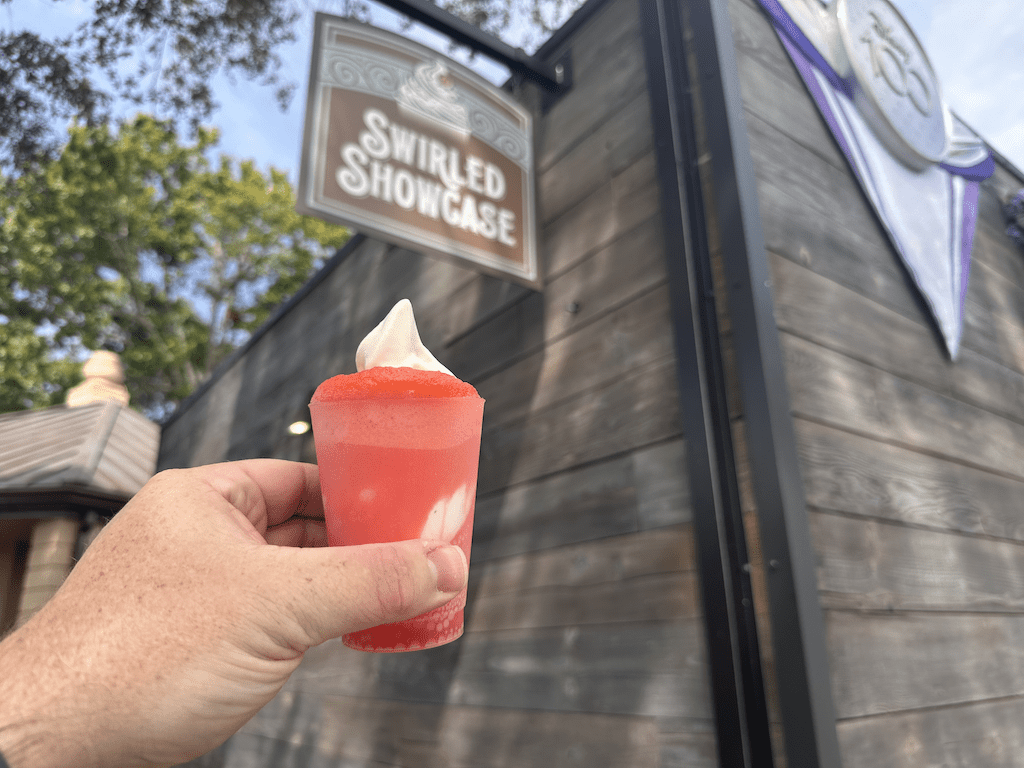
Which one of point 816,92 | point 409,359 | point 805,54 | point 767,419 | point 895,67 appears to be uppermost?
point 895,67

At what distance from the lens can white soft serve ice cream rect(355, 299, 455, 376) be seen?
3.71ft

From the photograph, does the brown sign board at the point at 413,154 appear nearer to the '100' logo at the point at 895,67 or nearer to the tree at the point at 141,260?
the '100' logo at the point at 895,67

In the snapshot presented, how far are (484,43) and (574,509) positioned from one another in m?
2.02

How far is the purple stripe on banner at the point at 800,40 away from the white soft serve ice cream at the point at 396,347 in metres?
2.42

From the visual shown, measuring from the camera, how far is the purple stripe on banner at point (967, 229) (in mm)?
3082

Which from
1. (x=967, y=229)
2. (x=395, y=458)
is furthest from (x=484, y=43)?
(x=967, y=229)

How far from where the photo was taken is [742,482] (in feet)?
6.04

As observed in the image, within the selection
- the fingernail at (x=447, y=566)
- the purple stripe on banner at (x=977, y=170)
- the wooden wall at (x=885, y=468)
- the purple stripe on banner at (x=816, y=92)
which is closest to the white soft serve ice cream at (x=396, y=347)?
the fingernail at (x=447, y=566)

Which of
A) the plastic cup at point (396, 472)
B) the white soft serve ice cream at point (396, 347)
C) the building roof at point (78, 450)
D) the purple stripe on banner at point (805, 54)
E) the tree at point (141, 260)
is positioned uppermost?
the tree at point (141, 260)

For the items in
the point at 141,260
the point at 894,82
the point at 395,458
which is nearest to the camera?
the point at 395,458

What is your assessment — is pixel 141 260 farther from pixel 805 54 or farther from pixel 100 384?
pixel 805 54

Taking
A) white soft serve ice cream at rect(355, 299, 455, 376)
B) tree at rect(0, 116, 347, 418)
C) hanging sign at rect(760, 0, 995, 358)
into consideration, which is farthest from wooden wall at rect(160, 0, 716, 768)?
tree at rect(0, 116, 347, 418)

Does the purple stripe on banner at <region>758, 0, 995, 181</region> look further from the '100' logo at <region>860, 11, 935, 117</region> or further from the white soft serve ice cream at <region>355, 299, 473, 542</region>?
the white soft serve ice cream at <region>355, 299, 473, 542</region>

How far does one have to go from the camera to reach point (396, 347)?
3.76ft
